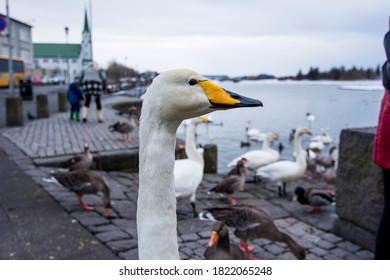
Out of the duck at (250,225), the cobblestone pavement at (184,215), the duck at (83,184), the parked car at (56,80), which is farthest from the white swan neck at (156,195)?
the parked car at (56,80)

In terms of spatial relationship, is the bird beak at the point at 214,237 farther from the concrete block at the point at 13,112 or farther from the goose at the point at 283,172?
the concrete block at the point at 13,112

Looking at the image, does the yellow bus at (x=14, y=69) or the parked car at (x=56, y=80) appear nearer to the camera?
the yellow bus at (x=14, y=69)

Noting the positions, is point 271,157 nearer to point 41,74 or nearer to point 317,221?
point 317,221

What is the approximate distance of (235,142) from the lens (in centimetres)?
1500

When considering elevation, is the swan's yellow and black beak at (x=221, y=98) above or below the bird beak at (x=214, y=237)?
above

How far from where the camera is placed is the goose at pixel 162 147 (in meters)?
1.69

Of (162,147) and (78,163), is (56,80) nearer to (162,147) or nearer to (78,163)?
(78,163)

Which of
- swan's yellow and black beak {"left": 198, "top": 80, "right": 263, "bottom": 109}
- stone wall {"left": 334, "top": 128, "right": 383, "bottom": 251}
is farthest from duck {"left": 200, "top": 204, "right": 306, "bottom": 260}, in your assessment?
swan's yellow and black beak {"left": 198, "top": 80, "right": 263, "bottom": 109}

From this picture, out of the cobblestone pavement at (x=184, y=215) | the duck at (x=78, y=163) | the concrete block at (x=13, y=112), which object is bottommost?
the cobblestone pavement at (x=184, y=215)

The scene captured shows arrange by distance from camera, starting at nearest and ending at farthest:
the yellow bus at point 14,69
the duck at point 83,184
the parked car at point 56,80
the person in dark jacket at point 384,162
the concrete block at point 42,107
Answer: the person in dark jacket at point 384,162, the duck at point 83,184, the concrete block at point 42,107, the yellow bus at point 14,69, the parked car at point 56,80

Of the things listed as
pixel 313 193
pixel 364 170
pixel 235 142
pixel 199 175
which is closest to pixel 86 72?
pixel 235 142

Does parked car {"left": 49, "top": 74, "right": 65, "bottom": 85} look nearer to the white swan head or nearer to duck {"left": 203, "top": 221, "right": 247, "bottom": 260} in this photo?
duck {"left": 203, "top": 221, "right": 247, "bottom": 260}

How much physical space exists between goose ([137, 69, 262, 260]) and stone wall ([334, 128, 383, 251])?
2.86 metres

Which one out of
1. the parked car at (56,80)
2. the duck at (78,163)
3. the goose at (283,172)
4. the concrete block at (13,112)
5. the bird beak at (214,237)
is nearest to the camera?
the bird beak at (214,237)
